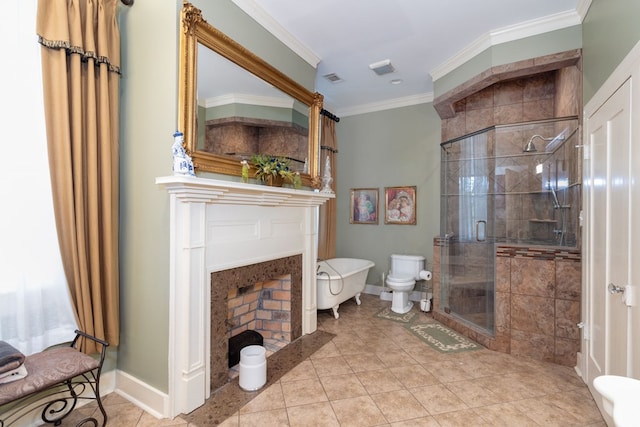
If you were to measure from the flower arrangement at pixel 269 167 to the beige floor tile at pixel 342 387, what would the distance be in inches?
66.8

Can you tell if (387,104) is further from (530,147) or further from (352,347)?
(352,347)

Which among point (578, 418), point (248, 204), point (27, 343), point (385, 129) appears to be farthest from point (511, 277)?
point (27, 343)

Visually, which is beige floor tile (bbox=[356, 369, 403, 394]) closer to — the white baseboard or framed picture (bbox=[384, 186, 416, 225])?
the white baseboard

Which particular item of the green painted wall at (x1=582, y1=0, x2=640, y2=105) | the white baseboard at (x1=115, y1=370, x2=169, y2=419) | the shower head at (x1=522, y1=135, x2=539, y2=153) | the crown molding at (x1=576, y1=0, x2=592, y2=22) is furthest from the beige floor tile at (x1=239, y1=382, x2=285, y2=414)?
the crown molding at (x1=576, y1=0, x2=592, y2=22)

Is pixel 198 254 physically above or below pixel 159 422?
above

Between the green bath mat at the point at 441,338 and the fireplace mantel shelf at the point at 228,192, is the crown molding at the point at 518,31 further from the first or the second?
the green bath mat at the point at 441,338

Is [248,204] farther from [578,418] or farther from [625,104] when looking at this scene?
[578,418]

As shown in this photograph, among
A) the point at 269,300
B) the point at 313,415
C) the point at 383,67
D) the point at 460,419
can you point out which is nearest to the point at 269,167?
the point at 269,300

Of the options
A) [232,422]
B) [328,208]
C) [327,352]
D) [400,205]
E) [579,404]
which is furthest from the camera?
[328,208]

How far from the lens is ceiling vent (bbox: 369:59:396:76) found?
3412 millimetres

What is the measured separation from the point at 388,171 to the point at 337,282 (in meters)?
2.03

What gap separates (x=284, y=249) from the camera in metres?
2.90

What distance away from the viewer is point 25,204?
1.80m

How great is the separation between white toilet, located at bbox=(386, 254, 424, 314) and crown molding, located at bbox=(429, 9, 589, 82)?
2.56 meters
